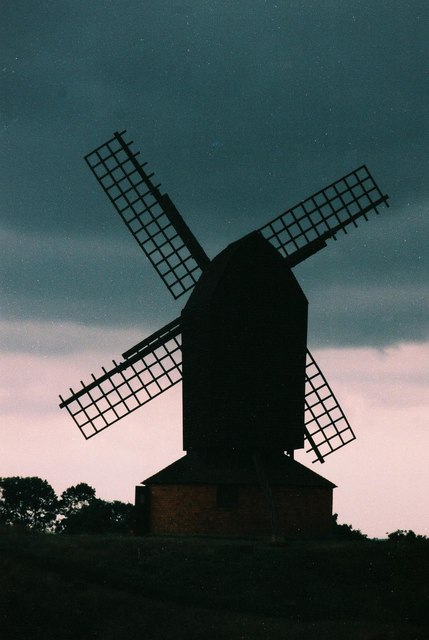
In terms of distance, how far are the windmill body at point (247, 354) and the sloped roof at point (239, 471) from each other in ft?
1.52

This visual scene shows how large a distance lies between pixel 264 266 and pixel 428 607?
11.7 meters

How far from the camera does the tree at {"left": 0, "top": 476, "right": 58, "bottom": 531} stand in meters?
53.7

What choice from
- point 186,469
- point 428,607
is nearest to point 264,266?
point 186,469

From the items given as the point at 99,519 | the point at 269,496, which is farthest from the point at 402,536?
the point at 99,519

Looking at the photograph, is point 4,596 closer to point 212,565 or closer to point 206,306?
point 212,565

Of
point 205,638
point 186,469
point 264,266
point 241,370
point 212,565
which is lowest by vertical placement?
point 205,638

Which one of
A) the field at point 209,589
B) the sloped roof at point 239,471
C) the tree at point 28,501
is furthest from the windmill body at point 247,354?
the tree at point 28,501

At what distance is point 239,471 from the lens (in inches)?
1345

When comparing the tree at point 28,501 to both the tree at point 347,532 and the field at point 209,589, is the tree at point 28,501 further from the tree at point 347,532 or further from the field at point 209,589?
the field at point 209,589

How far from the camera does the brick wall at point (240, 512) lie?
3391 centimetres

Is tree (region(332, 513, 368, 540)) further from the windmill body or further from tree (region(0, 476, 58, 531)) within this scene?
tree (region(0, 476, 58, 531))

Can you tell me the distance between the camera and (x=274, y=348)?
34.2 meters

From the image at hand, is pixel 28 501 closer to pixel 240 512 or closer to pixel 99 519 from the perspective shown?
pixel 99 519

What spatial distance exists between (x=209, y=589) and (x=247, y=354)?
26.0 feet
